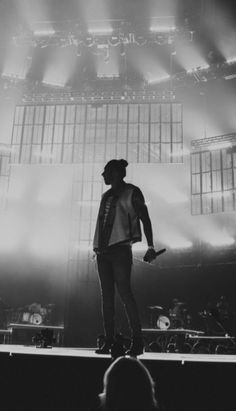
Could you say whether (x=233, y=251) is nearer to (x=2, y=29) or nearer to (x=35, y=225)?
(x=35, y=225)

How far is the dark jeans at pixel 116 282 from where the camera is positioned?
124 inches

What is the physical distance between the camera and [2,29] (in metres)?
9.51

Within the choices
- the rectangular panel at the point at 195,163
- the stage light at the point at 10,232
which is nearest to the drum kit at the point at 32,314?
the stage light at the point at 10,232

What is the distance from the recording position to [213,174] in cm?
1082

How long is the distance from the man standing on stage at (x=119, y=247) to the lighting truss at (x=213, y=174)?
7.19 m

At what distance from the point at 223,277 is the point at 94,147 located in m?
5.29

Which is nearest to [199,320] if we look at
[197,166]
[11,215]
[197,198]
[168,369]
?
[197,198]

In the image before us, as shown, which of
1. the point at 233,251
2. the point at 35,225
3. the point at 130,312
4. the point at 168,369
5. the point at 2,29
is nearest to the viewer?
the point at 168,369

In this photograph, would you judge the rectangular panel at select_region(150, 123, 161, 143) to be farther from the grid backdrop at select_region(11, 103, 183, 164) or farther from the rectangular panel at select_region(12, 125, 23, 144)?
the rectangular panel at select_region(12, 125, 23, 144)

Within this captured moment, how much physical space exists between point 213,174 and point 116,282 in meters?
8.10

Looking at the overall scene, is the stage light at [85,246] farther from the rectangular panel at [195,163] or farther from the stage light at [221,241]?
the stage light at [221,241]

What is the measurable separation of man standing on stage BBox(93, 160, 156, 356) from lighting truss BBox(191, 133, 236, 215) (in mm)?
7189

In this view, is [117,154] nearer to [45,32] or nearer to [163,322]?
[45,32]

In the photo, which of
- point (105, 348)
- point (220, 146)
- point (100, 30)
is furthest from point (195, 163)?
point (105, 348)
